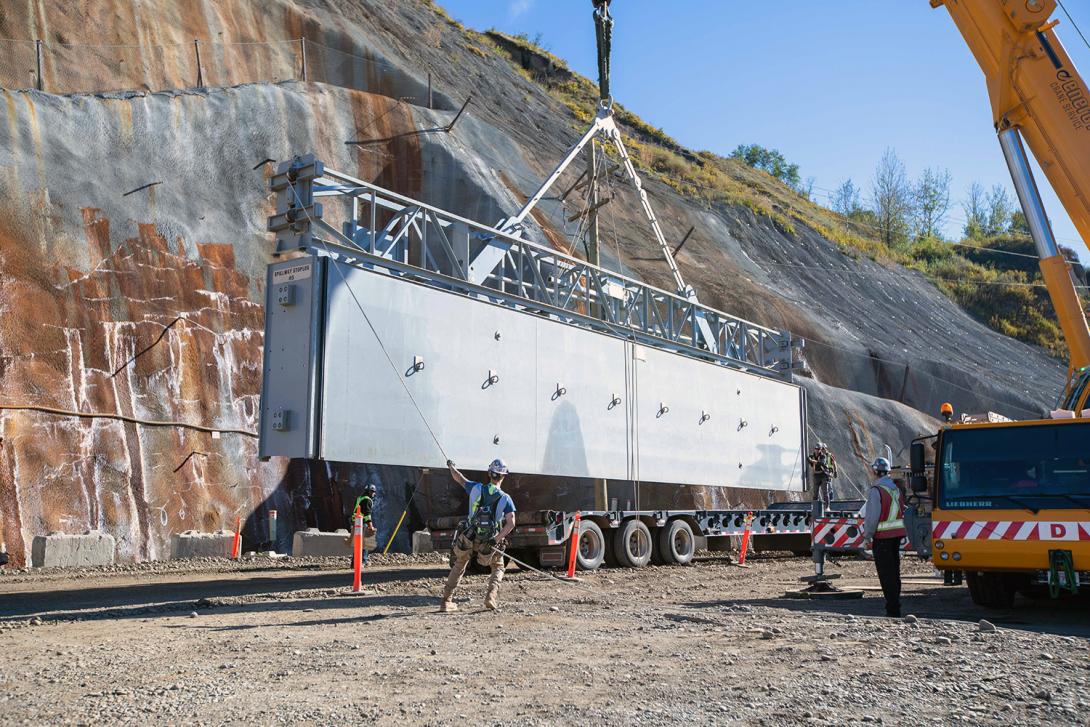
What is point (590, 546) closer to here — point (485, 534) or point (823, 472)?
point (485, 534)

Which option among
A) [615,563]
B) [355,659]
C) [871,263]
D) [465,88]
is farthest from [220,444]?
[871,263]

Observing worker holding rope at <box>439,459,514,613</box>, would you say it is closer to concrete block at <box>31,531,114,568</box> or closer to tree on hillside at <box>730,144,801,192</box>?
concrete block at <box>31,531,114,568</box>

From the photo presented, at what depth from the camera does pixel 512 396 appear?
16.5m

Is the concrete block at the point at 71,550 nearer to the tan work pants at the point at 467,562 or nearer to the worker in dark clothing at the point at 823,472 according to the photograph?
the tan work pants at the point at 467,562

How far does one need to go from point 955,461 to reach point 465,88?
117ft

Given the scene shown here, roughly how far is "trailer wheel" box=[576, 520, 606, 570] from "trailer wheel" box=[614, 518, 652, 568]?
20.1 inches

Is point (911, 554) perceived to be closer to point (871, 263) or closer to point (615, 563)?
point (615, 563)

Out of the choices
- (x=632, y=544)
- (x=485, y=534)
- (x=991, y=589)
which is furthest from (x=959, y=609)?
(x=632, y=544)

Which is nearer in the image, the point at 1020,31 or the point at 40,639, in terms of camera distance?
the point at 40,639

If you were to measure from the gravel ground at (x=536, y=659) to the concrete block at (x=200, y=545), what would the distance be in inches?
281

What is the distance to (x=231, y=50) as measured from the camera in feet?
103

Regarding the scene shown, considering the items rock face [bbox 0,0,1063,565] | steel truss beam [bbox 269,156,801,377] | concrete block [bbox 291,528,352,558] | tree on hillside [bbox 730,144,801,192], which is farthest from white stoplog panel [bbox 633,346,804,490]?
tree on hillside [bbox 730,144,801,192]

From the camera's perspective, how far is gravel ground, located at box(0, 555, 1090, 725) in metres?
5.57

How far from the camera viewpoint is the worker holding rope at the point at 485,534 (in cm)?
1068
